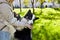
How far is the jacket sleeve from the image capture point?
1.29 m

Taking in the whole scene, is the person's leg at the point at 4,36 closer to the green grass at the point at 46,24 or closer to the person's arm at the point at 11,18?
the person's arm at the point at 11,18

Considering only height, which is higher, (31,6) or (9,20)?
(31,6)

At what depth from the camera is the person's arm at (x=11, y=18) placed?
1.29 meters

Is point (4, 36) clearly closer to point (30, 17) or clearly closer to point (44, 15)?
A: point (30, 17)

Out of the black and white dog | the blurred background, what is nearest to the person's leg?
the black and white dog

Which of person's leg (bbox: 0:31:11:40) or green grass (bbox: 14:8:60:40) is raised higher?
green grass (bbox: 14:8:60:40)

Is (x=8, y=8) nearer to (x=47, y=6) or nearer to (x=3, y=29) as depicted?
→ (x=3, y=29)

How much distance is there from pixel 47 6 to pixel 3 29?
52cm

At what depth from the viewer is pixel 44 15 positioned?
1.34m

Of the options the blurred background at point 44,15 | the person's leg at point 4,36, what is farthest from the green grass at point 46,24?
the person's leg at point 4,36

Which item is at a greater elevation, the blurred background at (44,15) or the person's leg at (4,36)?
the blurred background at (44,15)

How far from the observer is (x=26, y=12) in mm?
1349

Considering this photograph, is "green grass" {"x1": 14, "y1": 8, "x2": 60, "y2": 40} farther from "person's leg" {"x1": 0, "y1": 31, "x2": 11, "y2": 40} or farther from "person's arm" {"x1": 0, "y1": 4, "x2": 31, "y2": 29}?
"person's leg" {"x1": 0, "y1": 31, "x2": 11, "y2": 40}

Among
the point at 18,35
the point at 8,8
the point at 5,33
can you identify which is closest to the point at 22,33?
the point at 18,35
